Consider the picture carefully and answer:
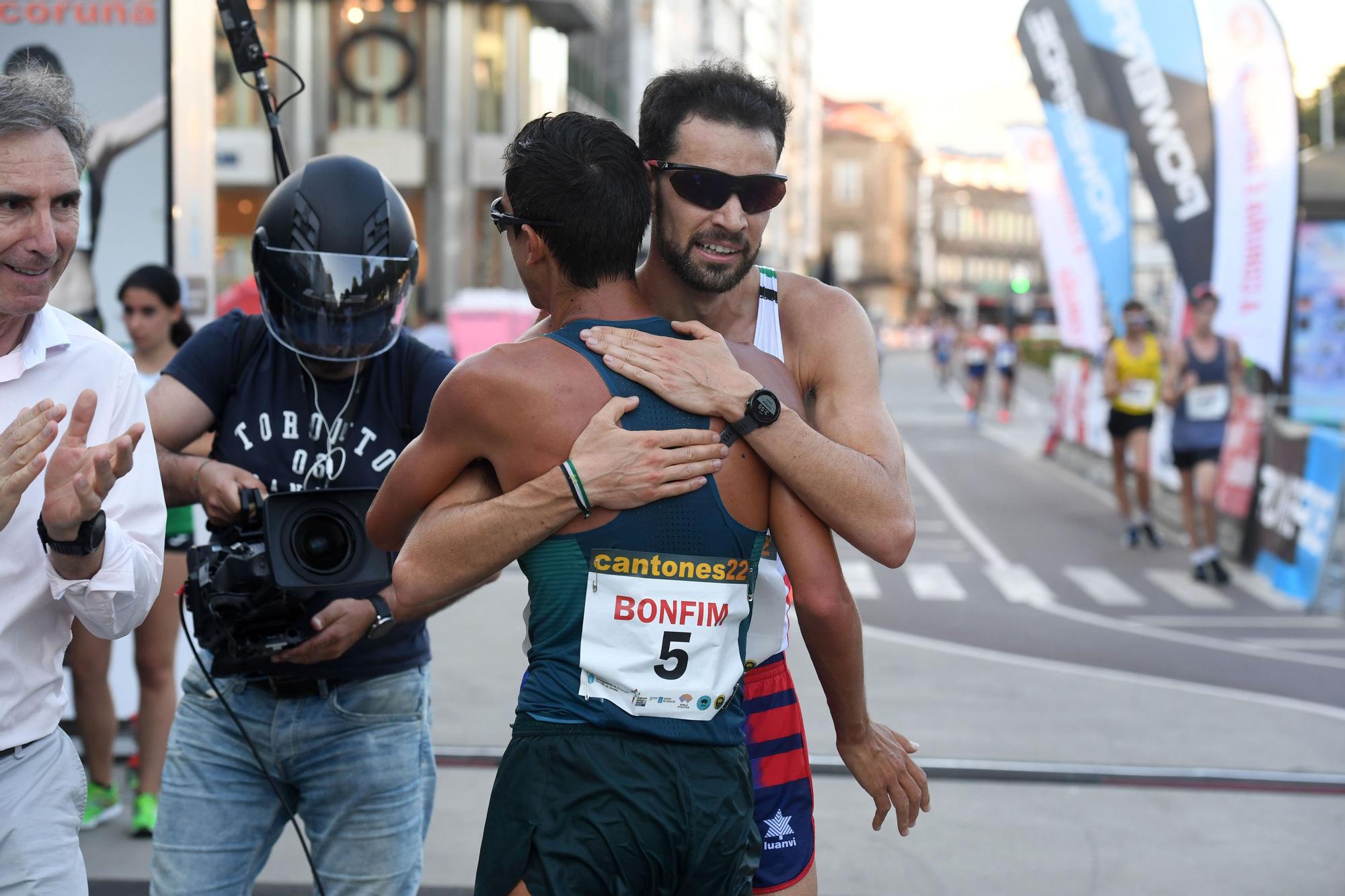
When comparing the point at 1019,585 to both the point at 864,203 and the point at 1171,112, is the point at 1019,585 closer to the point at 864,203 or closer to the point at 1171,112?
the point at 1171,112

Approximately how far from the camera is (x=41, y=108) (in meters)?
2.47

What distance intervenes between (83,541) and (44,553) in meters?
0.19

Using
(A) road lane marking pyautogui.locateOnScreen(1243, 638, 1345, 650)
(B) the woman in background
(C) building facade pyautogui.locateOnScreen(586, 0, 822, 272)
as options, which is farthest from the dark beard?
(A) road lane marking pyautogui.locateOnScreen(1243, 638, 1345, 650)

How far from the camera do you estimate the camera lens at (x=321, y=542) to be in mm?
3010

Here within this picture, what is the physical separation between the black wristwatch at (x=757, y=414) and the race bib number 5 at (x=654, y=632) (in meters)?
0.22

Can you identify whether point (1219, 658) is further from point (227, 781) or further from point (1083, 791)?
point (227, 781)

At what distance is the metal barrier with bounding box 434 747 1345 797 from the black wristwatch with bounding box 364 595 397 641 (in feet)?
9.07

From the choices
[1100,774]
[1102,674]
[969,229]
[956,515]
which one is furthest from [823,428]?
[969,229]

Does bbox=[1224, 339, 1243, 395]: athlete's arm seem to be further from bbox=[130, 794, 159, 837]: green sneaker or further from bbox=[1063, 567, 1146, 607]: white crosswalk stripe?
bbox=[130, 794, 159, 837]: green sneaker

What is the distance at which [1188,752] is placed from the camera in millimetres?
6250

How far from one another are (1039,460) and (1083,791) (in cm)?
1592

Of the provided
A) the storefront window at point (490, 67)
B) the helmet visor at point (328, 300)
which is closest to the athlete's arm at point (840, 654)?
the helmet visor at point (328, 300)

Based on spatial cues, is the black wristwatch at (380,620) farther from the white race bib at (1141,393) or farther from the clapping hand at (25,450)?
the white race bib at (1141,393)

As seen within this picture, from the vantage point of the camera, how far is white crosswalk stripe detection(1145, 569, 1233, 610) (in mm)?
10406
